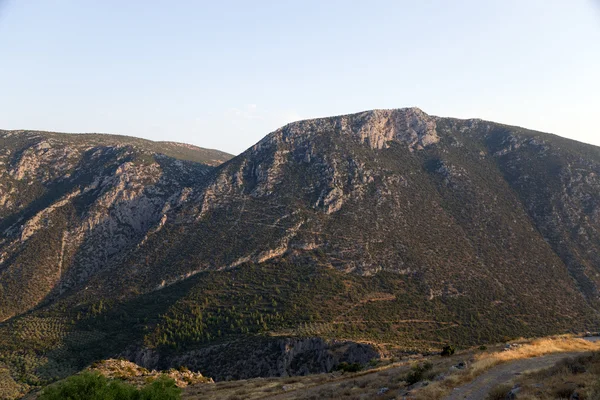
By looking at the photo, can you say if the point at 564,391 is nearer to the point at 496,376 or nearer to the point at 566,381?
the point at 566,381

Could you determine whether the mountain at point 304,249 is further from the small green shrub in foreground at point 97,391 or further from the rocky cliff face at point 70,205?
the small green shrub in foreground at point 97,391

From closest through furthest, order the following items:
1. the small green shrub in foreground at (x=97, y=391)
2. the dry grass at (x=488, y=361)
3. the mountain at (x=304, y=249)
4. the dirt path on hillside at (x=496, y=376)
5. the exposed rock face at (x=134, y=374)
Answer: the dirt path on hillside at (x=496, y=376) < the dry grass at (x=488, y=361) < the small green shrub in foreground at (x=97, y=391) < the exposed rock face at (x=134, y=374) < the mountain at (x=304, y=249)

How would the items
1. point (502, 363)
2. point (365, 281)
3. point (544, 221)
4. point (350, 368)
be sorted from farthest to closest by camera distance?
point (544, 221) → point (365, 281) → point (350, 368) → point (502, 363)

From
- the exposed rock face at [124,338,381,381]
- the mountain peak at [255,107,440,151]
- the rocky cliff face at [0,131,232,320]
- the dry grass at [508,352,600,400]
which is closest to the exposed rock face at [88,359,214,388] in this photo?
the exposed rock face at [124,338,381,381]

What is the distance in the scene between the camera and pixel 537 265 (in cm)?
10219

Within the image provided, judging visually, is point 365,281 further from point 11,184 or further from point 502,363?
point 11,184

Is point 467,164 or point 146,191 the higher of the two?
point 467,164

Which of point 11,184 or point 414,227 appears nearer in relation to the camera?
point 414,227

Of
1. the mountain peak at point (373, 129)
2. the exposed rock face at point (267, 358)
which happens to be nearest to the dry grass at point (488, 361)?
the exposed rock face at point (267, 358)

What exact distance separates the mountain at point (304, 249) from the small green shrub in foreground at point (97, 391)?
46.1m

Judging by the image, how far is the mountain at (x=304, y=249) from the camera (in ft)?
264

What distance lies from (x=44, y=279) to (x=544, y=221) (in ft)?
549

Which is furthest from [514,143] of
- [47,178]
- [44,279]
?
[47,178]

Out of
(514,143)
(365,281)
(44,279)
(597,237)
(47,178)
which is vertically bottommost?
(44,279)
